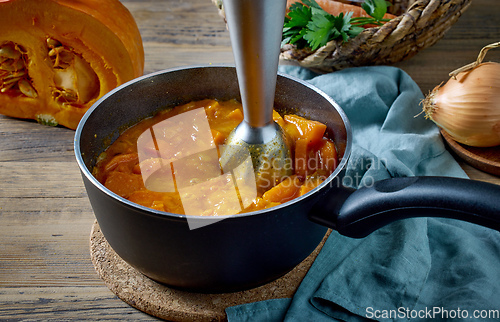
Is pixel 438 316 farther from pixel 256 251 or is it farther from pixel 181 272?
pixel 181 272

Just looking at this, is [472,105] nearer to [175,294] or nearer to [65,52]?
[175,294]

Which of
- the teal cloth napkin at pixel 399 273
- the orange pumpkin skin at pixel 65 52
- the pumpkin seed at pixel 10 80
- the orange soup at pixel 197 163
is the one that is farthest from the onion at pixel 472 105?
the pumpkin seed at pixel 10 80

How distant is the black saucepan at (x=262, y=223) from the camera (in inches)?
28.1

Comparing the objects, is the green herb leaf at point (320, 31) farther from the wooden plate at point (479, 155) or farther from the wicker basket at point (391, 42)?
the wooden plate at point (479, 155)

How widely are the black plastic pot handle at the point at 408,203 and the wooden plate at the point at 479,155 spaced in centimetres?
68

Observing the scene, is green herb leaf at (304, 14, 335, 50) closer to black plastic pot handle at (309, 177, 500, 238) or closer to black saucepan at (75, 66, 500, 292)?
black saucepan at (75, 66, 500, 292)

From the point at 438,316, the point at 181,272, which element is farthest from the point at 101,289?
the point at 438,316

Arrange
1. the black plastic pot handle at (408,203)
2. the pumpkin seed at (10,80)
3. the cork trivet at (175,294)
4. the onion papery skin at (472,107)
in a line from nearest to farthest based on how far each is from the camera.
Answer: the black plastic pot handle at (408,203) → the cork trivet at (175,294) → the onion papery skin at (472,107) → the pumpkin seed at (10,80)

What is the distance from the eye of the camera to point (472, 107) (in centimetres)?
130

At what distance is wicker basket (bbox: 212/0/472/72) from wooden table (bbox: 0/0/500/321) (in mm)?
167

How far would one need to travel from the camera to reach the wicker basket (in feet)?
4.78

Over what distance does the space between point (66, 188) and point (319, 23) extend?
895 mm

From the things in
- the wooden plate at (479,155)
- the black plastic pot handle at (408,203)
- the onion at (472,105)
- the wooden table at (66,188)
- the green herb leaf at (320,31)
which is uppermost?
the black plastic pot handle at (408,203)

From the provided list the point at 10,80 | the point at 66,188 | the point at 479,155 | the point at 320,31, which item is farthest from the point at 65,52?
the point at 479,155
